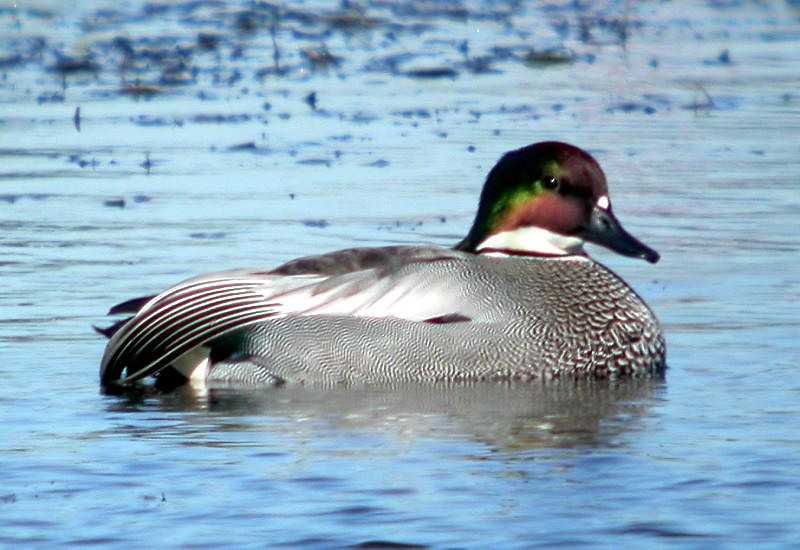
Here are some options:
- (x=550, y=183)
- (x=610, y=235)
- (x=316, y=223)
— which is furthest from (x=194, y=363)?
(x=316, y=223)

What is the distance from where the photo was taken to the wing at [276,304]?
8.42 meters

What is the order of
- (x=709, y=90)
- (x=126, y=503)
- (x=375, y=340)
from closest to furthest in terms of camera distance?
(x=126, y=503), (x=375, y=340), (x=709, y=90)

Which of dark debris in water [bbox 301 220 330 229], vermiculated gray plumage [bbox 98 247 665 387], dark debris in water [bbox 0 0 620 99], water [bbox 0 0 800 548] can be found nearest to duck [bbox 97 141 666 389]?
vermiculated gray plumage [bbox 98 247 665 387]

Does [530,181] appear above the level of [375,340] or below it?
above

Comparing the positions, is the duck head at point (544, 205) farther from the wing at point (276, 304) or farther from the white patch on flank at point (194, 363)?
the white patch on flank at point (194, 363)

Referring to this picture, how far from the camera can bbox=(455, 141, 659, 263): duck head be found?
8.91 meters

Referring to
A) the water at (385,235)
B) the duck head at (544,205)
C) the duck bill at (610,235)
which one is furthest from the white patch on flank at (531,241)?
the water at (385,235)

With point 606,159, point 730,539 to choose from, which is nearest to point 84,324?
point 730,539

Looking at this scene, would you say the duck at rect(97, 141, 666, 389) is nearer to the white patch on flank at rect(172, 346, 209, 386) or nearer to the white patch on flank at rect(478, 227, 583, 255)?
the white patch on flank at rect(172, 346, 209, 386)

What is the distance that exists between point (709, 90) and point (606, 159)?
3.48m

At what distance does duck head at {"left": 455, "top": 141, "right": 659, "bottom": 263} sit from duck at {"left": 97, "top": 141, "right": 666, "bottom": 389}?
0.24 ft

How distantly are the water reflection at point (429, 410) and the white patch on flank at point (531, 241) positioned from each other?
2.57 feet

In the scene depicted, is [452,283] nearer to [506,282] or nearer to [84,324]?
[506,282]

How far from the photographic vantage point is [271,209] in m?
12.4
